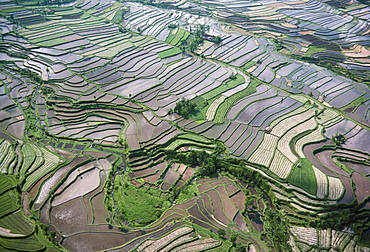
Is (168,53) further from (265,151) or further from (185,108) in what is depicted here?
(265,151)

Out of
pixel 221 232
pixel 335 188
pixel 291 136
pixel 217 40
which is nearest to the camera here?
pixel 221 232

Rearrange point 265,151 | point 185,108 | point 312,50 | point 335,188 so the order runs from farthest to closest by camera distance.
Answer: point 312,50
point 185,108
point 265,151
point 335,188

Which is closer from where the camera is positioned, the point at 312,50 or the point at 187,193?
the point at 187,193

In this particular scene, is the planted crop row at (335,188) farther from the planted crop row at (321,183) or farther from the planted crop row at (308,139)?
the planted crop row at (308,139)

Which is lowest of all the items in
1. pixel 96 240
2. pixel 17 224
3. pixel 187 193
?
pixel 96 240

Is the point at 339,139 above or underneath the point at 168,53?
underneath

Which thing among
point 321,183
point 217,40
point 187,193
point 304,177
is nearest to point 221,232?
point 187,193
